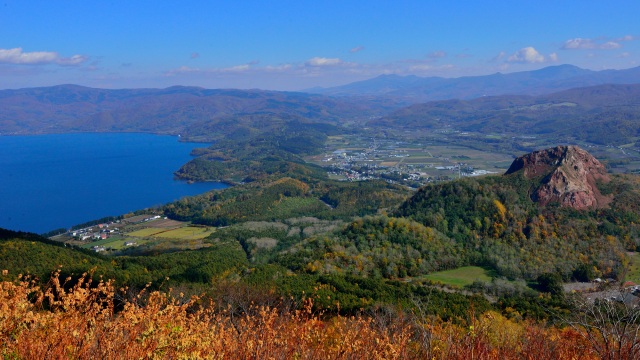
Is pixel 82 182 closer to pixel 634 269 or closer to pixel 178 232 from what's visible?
pixel 178 232

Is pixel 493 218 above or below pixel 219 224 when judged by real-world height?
above

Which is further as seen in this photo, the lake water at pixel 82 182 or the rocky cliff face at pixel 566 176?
the lake water at pixel 82 182

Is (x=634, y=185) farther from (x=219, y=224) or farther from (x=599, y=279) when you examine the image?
(x=219, y=224)

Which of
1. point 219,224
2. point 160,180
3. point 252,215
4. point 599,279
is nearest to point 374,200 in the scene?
point 252,215

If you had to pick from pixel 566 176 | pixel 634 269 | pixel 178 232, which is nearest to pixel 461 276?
pixel 634 269

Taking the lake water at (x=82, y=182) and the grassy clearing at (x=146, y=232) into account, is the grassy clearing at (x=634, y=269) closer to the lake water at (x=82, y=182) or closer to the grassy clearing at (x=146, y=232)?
the grassy clearing at (x=146, y=232)

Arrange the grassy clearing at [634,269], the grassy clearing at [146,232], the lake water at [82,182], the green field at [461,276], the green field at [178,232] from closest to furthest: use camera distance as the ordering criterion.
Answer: the grassy clearing at [634,269], the green field at [461,276], the green field at [178,232], the grassy clearing at [146,232], the lake water at [82,182]

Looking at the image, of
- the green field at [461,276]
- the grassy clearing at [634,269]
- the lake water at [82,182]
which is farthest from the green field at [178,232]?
the grassy clearing at [634,269]

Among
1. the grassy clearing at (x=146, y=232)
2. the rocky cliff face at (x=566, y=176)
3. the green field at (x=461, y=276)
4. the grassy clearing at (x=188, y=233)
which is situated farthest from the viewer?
the grassy clearing at (x=146, y=232)
